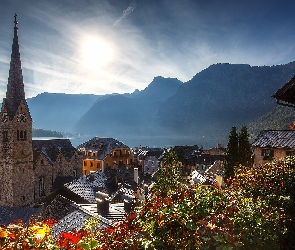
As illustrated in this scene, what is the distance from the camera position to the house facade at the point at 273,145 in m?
31.6

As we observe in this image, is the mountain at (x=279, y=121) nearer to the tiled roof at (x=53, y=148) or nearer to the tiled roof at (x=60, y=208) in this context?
the tiled roof at (x=53, y=148)

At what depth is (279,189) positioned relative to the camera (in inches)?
299

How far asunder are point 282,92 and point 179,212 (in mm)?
7594

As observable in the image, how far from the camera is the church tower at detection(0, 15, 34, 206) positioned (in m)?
38.9

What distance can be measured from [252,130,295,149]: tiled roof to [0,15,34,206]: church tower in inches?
1349

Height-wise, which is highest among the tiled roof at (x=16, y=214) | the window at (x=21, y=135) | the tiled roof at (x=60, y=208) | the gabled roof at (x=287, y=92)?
the gabled roof at (x=287, y=92)

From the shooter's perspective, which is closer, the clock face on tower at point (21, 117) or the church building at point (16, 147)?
the church building at point (16, 147)

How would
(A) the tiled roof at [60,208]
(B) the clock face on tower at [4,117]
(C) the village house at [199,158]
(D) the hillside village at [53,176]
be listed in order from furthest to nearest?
(C) the village house at [199,158], (B) the clock face on tower at [4,117], (D) the hillside village at [53,176], (A) the tiled roof at [60,208]

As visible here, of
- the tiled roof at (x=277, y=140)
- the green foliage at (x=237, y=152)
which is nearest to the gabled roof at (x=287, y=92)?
the green foliage at (x=237, y=152)

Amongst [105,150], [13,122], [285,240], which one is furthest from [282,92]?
[105,150]

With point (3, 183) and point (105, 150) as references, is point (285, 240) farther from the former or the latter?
point (105, 150)

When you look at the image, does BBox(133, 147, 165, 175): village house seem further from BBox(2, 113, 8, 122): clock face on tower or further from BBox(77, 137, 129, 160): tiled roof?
BBox(2, 113, 8, 122): clock face on tower

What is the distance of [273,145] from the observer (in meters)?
32.8

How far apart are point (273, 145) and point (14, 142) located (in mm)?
36696
